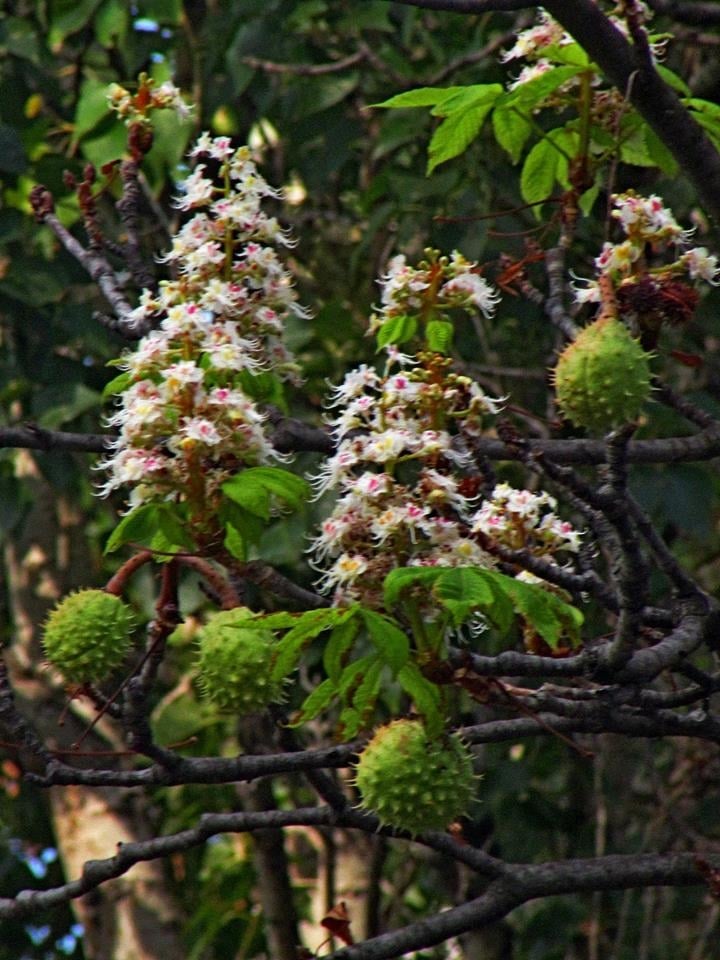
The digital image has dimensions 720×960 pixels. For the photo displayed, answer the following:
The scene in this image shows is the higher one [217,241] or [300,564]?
[217,241]

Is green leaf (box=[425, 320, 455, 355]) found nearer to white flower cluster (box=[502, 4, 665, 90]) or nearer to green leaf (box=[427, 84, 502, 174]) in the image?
green leaf (box=[427, 84, 502, 174])

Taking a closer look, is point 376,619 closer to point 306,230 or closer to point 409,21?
point 409,21

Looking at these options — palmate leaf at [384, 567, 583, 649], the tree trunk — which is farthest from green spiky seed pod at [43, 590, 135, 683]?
the tree trunk

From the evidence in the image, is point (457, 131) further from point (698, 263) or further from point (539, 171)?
point (698, 263)

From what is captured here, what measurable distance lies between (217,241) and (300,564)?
6.56 feet

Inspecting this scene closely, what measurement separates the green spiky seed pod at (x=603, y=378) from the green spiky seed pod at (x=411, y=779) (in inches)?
19.7

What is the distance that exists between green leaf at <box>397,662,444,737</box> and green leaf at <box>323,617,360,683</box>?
9cm

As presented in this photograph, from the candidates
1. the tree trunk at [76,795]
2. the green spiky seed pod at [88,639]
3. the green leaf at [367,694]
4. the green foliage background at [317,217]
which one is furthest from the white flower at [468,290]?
the tree trunk at [76,795]

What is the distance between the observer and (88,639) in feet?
7.73

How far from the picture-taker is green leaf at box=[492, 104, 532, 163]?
108 inches

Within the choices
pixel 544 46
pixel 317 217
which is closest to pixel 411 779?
pixel 544 46

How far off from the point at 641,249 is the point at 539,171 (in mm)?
590

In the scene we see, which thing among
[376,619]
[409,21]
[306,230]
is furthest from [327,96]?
[376,619]

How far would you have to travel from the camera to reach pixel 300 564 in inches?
174
